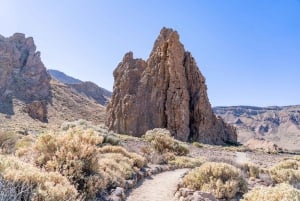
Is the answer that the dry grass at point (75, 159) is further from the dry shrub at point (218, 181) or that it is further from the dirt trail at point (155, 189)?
the dry shrub at point (218, 181)

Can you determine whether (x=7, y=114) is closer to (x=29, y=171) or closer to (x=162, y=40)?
(x=162, y=40)

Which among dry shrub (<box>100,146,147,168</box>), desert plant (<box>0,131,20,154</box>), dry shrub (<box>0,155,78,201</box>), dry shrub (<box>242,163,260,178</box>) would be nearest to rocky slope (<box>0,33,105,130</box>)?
dry shrub (<box>100,146,147,168</box>)

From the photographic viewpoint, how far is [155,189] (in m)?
12.8

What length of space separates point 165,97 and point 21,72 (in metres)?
49.3

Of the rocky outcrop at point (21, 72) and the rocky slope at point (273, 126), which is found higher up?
the rocky outcrop at point (21, 72)

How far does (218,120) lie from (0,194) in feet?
167

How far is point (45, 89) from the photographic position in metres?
82.6

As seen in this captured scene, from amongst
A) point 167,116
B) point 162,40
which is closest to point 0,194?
point 167,116

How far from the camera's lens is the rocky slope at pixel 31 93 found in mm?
64562

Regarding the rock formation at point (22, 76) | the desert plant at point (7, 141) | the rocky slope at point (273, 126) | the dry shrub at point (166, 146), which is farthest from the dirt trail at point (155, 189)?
the rocky slope at point (273, 126)

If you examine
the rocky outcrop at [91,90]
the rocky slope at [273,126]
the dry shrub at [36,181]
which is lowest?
the rocky slope at [273,126]

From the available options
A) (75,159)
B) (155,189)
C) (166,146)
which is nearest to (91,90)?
(166,146)

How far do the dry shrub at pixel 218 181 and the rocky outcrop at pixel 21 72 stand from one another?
206ft

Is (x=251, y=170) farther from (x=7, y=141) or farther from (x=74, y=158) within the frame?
(x=7, y=141)
